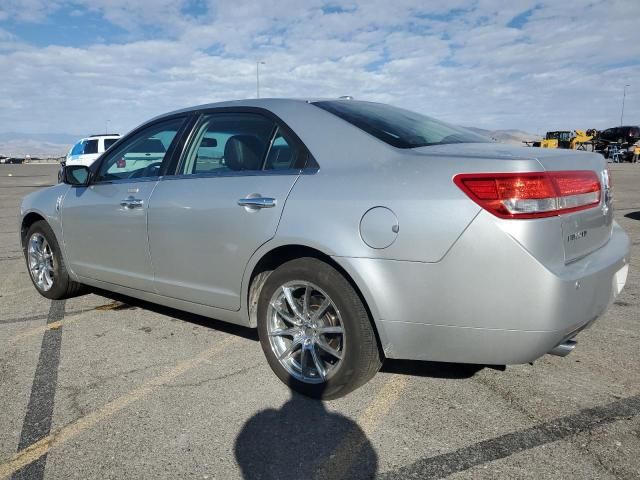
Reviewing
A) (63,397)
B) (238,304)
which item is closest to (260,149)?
(238,304)

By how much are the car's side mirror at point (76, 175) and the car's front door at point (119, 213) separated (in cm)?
6

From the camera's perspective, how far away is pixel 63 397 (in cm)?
297

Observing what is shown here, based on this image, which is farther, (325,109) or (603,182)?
(325,109)

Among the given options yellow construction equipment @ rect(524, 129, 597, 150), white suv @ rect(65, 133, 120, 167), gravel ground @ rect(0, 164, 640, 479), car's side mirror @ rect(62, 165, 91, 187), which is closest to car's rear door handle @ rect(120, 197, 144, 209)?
car's side mirror @ rect(62, 165, 91, 187)

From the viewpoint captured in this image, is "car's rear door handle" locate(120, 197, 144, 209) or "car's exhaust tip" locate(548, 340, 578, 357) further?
"car's rear door handle" locate(120, 197, 144, 209)

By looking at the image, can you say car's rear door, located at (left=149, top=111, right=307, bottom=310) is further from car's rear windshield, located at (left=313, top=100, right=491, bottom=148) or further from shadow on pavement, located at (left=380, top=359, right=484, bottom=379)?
shadow on pavement, located at (left=380, top=359, right=484, bottom=379)

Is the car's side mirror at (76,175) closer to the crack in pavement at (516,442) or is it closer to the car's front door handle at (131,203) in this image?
the car's front door handle at (131,203)

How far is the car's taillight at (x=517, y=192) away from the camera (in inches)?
89.6

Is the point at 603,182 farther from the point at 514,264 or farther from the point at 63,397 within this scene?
the point at 63,397

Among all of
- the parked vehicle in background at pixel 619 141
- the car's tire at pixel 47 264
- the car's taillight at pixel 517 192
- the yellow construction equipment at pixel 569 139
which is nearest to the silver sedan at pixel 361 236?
the car's taillight at pixel 517 192

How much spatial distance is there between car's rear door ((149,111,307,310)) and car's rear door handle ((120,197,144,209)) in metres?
0.15

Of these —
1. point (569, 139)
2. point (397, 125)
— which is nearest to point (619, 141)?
point (569, 139)

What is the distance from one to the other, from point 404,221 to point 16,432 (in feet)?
7.10

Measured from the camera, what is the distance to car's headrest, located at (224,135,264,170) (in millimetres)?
3209
